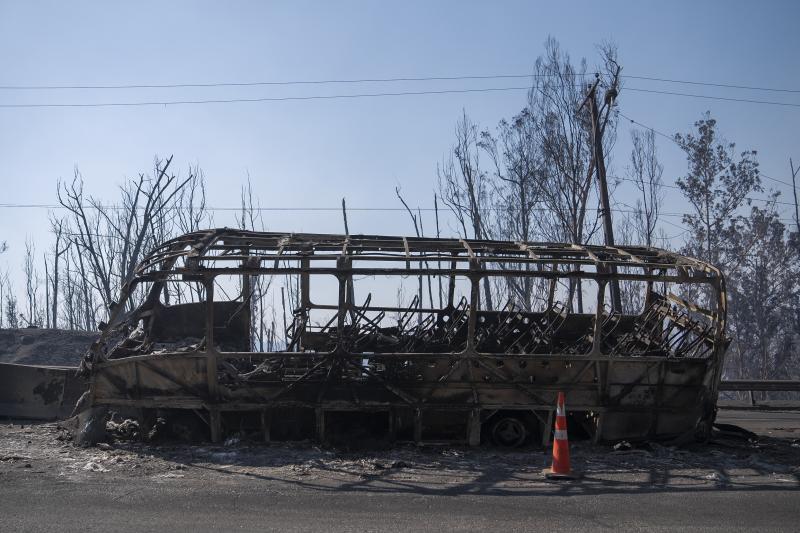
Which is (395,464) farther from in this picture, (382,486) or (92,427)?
(92,427)

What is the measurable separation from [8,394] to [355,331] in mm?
5673

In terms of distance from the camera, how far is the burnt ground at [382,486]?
654 cm

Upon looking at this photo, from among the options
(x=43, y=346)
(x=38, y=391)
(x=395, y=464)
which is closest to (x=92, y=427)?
(x=38, y=391)

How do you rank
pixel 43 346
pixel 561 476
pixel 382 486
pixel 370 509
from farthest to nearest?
1. pixel 43 346
2. pixel 561 476
3. pixel 382 486
4. pixel 370 509

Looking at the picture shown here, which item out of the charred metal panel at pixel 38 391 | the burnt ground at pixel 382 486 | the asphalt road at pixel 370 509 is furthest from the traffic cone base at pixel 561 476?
the charred metal panel at pixel 38 391

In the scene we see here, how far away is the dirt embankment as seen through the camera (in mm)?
25547

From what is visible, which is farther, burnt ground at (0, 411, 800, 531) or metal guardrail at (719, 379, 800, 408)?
metal guardrail at (719, 379, 800, 408)

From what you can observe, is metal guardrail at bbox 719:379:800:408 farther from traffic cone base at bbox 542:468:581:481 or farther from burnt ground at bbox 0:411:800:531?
traffic cone base at bbox 542:468:581:481

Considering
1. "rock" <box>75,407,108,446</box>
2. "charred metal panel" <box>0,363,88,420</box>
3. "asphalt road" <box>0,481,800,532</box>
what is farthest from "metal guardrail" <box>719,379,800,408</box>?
"charred metal panel" <box>0,363,88,420</box>

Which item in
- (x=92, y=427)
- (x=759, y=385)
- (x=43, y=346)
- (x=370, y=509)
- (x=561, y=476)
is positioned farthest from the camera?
(x=43, y=346)

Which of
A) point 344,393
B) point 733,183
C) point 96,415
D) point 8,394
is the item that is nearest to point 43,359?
point 8,394

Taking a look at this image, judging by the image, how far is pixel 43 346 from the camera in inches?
1052

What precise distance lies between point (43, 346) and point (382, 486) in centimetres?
2268

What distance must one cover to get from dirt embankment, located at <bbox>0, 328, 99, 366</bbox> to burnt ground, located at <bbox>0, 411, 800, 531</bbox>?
1638 cm
